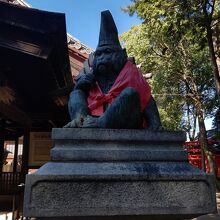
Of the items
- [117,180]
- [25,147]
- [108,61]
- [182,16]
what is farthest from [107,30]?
[182,16]

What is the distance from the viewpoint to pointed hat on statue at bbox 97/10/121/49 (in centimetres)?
316

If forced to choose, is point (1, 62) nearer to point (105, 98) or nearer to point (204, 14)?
point (105, 98)

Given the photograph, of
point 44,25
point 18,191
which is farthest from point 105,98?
point 18,191

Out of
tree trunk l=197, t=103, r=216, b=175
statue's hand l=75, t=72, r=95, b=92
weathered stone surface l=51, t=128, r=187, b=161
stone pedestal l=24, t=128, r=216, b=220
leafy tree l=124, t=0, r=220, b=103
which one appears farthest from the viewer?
tree trunk l=197, t=103, r=216, b=175

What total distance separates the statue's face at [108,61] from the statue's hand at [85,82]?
98 millimetres

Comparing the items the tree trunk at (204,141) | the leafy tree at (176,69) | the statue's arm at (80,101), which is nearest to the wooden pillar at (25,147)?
the statue's arm at (80,101)

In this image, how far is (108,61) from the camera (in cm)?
306

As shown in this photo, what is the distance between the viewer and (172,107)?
61.0ft

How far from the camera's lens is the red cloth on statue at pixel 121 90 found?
9.62 feet

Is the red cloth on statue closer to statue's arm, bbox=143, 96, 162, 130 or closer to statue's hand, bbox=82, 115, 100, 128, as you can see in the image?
statue's arm, bbox=143, 96, 162, 130

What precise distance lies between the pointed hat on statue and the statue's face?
6cm

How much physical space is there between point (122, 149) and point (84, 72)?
1.03 metres

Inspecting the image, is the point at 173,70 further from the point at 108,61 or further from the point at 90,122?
the point at 90,122

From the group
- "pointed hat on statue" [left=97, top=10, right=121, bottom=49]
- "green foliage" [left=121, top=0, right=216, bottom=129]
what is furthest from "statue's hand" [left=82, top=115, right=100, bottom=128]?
"green foliage" [left=121, top=0, right=216, bottom=129]
